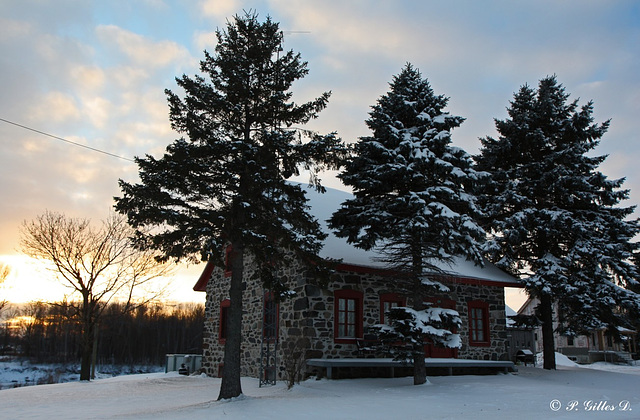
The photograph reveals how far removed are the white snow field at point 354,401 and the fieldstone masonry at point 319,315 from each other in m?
1.16

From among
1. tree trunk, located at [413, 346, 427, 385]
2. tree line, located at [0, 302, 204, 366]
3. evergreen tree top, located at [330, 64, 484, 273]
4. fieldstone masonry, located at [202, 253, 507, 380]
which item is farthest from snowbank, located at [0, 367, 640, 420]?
tree line, located at [0, 302, 204, 366]

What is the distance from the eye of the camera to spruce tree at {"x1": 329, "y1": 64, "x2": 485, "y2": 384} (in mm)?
12664

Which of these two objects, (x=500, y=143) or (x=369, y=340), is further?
(x=500, y=143)

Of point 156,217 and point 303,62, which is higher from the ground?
point 303,62

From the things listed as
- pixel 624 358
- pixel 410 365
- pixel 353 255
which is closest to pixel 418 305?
pixel 410 365

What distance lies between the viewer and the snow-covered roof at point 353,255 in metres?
14.9

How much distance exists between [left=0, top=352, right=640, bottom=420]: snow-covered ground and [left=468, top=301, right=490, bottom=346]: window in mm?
2352

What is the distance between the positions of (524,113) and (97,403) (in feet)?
62.2

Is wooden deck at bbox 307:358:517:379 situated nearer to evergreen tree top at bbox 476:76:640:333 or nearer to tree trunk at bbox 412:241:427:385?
tree trunk at bbox 412:241:427:385

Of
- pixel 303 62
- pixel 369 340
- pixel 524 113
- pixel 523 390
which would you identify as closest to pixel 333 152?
pixel 303 62

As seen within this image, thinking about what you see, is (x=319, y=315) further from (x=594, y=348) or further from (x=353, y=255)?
(x=594, y=348)

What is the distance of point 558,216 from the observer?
59.9ft

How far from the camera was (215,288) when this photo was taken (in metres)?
20.1

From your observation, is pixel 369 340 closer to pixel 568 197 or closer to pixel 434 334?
pixel 434 334
